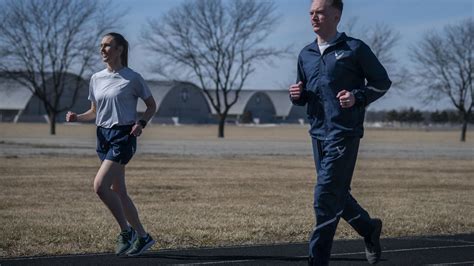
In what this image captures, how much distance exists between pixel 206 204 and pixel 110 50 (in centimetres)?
491

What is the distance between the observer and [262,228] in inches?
343

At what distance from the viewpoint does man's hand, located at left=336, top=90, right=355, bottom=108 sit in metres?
5.00

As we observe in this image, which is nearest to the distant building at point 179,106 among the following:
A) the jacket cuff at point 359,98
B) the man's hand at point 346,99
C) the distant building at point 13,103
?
the distant building at point 13,103

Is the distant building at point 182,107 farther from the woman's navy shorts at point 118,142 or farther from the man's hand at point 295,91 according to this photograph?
the man's hand at point 295,91

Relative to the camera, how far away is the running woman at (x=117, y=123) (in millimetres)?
6573

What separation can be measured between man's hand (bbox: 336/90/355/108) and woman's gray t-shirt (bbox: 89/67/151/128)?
2203 millimetres

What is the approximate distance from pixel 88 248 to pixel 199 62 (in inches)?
1980

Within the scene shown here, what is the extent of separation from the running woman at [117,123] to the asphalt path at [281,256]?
0.98 feet

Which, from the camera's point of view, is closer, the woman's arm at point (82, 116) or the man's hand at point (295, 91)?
the man's hand at point (295, 91)

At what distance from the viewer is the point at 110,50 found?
6.63 meters

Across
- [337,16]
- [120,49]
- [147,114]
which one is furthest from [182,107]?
[337,16]

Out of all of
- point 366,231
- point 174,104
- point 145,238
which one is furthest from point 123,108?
point 174,104

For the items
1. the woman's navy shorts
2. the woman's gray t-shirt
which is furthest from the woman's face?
the woman's navy shorts

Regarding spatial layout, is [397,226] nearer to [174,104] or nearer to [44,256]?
[44,256]
